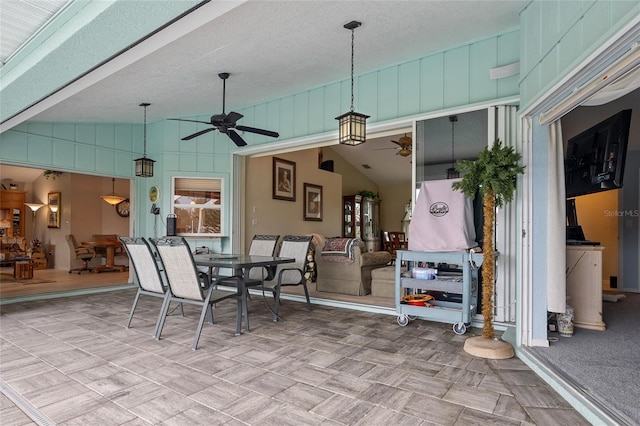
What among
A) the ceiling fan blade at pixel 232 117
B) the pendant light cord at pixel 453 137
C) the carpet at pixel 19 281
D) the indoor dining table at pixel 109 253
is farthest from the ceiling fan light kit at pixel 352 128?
the indoor dining table at pixel 109 253

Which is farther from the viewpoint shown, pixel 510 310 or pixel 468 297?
pixel 510 310

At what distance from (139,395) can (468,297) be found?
2.85 meters

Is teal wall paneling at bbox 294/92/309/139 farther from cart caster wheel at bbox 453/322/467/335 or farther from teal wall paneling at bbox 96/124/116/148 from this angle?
teal wall paneling at bbox 96/124/116/148

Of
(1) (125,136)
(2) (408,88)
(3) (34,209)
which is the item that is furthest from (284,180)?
(3) (34,209)

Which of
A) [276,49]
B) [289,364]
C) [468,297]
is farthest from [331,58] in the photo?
[289,364]

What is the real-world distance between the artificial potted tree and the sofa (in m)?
2.33

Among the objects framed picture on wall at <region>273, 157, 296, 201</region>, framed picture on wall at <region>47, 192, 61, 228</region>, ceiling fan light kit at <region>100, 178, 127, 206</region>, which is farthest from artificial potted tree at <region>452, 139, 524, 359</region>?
framed picture on wall at <region>47, 192, 61, 228</region>

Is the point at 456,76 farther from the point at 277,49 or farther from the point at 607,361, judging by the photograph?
the point at 607,361

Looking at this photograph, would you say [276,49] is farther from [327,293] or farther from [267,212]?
[267,212]

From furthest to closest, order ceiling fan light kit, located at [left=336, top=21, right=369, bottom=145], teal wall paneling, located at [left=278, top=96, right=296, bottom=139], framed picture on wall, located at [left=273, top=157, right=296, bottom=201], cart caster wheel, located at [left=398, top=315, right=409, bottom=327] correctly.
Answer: framed picture on wall, located at [left=273, top=157, right=296, bottom=201] < teal wall paneling, located at [left=278, top=96, right=296, bottom=139] < cart caster wheel, located at [left=398, top=315, right=409, bottom=327] < ceiling fan light kit, located at [left=336, top=21, right=369, bottom=145]

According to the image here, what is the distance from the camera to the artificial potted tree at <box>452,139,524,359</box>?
318 centimetres

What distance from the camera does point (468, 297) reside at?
3.65 metres

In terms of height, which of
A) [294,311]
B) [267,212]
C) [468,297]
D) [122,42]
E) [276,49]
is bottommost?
[294,311]

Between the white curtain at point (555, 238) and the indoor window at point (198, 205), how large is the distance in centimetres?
503
